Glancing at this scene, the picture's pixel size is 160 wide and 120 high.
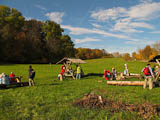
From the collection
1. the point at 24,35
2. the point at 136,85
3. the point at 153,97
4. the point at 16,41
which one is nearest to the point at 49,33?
the point at 24,35

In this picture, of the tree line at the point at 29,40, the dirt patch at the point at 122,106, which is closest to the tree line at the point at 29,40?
the tree line at the point at 29,40

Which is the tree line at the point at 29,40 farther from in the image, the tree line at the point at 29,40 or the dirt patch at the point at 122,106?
the dirt patch at the point at 122,106

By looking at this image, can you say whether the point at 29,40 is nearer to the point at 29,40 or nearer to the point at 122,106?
the point at 29,40

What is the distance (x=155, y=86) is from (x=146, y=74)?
1597mm

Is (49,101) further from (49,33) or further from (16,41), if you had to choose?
(49,33)

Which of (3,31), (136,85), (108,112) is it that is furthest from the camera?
(3,31)

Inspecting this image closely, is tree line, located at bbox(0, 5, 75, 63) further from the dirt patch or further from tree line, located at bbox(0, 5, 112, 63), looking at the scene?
the dirt patch


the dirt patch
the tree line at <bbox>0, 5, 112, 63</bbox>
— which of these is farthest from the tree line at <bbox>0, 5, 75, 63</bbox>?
the dirt patch

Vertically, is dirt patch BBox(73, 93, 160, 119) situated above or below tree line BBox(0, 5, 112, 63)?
below

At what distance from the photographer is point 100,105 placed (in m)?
6.90

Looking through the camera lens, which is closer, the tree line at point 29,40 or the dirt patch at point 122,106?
the dirt patch at point 122,106

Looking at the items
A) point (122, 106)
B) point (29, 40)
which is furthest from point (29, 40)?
point (122, 106)

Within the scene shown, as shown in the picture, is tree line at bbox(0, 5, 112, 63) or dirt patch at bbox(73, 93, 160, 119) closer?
dirt patch at bbox(73, 93, 160, 119)

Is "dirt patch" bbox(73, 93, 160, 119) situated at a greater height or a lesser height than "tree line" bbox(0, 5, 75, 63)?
lesser
